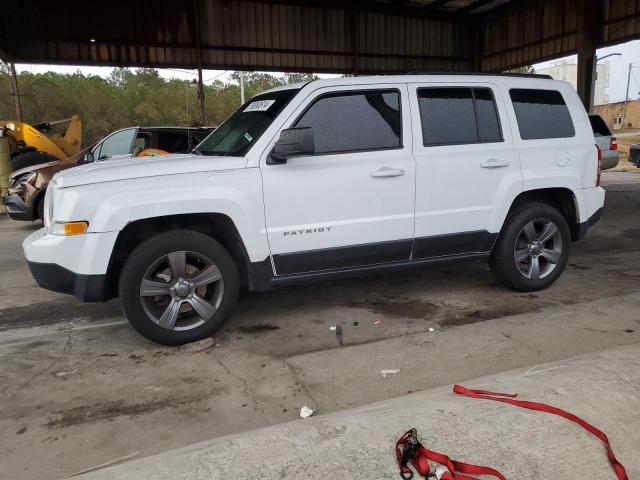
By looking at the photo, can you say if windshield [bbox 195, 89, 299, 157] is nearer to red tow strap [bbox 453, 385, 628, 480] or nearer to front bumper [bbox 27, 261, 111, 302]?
front bumper [bbox 27, 261, 111, 302]

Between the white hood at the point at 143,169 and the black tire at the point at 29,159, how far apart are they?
1126cm

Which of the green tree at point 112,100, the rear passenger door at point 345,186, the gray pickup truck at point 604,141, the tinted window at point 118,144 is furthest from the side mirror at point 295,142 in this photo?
the green tree at point 112,100

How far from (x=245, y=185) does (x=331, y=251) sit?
83 centimetres

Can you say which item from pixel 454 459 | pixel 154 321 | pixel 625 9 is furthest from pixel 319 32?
pixel 454 459

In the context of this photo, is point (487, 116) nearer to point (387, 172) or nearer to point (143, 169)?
point (387, 172)

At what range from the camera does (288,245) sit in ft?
12.8

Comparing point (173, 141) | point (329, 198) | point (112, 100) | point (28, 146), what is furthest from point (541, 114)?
point (112, 100)

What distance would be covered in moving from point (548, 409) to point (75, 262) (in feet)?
9.80

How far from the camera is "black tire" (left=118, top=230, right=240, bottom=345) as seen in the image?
3572mm

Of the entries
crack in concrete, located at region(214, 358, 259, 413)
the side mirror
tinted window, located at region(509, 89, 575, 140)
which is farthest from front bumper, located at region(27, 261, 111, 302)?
tinted window, located at region(509, 89, 575, 140)

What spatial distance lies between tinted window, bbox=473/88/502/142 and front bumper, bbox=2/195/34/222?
25.5 ft

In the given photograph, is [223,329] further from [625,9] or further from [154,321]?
[625,9]

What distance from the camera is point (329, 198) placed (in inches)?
155

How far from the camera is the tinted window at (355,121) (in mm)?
3994
